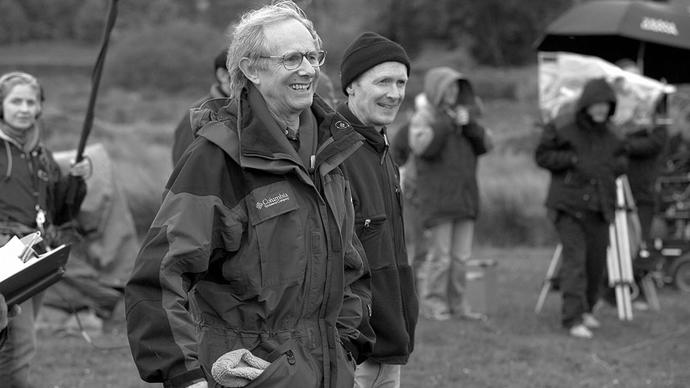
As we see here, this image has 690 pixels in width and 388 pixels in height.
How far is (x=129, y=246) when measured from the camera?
10383 mm

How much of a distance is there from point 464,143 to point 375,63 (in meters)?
5.18

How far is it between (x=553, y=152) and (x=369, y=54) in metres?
4.80

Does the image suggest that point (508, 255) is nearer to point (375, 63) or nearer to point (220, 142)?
point (375, 63)

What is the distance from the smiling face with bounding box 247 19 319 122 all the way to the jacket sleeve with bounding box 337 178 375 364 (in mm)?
385

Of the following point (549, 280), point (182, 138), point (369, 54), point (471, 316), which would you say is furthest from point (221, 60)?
point (549, 280)

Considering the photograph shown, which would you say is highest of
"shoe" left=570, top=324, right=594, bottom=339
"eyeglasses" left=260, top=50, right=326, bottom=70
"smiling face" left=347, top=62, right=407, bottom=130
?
"eyeglasses" left=260, top=50, right=326, bottom=70

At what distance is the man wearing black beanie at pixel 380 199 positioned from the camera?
448 centimetres

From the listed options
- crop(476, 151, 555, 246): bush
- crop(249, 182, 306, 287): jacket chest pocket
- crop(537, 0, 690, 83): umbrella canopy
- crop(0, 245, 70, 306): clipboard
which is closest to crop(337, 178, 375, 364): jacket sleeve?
crop(249, 182, 306, 287): jacket chest pocket

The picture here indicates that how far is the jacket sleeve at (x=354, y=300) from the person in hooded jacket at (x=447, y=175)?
5.72 metres

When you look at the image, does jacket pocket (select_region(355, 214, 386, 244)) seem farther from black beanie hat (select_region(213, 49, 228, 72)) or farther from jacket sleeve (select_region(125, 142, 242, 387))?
black beanie hat (select_region(213, 49, 228, 72))

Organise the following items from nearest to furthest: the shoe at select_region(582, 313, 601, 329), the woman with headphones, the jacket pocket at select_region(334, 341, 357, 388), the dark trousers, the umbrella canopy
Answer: the jacket pocket at select_region(334, 341, 357, 388)
the woman with headphones
the dark trousers
the shoe at select_region(582, 313, 601, 329)
the umbrella canopy

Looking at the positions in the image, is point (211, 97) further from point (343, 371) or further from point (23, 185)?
point (343, 371)

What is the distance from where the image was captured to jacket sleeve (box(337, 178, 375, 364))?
369 centimetres

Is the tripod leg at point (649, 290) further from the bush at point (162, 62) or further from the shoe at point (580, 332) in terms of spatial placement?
the bush at point (162, 62)
